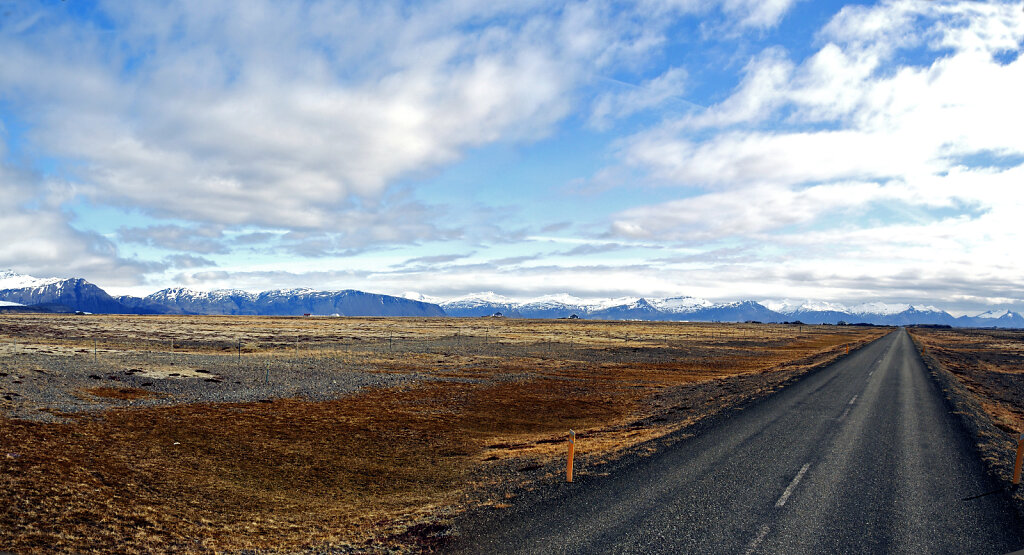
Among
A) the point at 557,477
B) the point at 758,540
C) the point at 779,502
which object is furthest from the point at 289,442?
the point at 779,502

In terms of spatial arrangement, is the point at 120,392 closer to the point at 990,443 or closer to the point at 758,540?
the point at 758,540

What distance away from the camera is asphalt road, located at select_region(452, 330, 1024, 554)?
9281 mm

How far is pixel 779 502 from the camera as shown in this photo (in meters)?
11.1

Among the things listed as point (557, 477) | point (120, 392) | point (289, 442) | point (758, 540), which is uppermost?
point (758, 540)

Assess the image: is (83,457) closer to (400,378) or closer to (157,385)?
(157,385)

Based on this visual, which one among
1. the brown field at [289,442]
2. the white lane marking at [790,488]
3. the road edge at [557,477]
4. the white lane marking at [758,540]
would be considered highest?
the white lane marking at [790,488]

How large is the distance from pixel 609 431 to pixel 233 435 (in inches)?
580

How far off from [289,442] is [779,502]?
1639 cm

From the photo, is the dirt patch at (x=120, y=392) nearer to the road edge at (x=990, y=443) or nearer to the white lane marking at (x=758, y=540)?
the white lane marking at (x=758, y=540)

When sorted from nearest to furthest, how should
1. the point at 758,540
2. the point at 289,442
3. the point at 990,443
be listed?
1. the point at 758,540
2. the point at 990,443
3. the point at 289,442

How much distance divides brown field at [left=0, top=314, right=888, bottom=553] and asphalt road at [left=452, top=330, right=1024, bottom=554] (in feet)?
4.84

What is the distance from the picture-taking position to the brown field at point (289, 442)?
10.1 m

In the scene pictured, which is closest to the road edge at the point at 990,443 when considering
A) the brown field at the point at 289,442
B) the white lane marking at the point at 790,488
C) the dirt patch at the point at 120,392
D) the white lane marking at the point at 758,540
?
the white lane marking at the point at 790,488

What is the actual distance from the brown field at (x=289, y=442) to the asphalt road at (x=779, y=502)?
1.48 m
